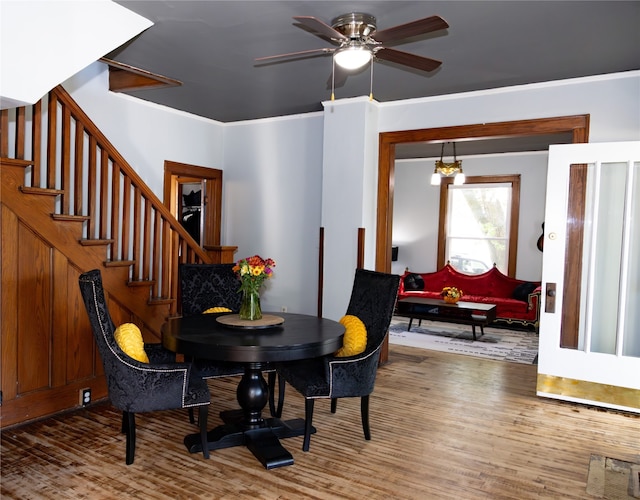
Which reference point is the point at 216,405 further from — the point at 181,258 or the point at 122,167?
the point at 122,167

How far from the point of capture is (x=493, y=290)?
25.8 feet

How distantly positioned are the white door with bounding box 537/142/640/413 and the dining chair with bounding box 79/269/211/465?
9.60 feet

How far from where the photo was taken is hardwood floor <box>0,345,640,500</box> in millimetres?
2605

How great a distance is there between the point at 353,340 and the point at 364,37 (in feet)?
6.00

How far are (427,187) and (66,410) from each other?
6.95 m

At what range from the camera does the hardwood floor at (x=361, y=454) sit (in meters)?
2.61

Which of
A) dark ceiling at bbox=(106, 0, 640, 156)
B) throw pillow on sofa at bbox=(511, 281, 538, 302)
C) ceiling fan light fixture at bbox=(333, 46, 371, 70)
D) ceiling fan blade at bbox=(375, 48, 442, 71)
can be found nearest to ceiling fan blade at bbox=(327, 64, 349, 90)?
dark ceiling at bbox=(106, 0, 640, 156)

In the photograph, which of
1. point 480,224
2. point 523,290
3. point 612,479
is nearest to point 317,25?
point 612,479

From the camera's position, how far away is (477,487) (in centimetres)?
268

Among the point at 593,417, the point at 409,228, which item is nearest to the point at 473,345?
the point at 593,417

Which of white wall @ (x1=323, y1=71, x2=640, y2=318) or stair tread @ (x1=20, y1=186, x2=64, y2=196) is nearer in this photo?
stair tread @ (x1=20, y1=186, x2=64, y2=196)

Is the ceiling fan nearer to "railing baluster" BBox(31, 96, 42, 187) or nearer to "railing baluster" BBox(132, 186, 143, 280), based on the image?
"railing baluster" BBox(31, 96, 42, 187)

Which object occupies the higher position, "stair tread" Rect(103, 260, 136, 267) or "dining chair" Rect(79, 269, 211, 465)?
"stair tread" Rect(103, 260, 136, 267)

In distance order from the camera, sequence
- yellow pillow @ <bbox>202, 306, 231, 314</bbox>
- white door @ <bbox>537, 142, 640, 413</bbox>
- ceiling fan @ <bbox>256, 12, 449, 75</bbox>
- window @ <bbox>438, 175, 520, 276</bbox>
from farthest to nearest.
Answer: window @ <bbox>438, 175, 520, 276</bbox>
white door @ <bbox>537, 142, 640, 413</bbox>
yellow pillow @ <bbox>202, 306, 231, 314</bbox>
ceiling fan @ <bbox>256, 12, 449, 75</bbox>
